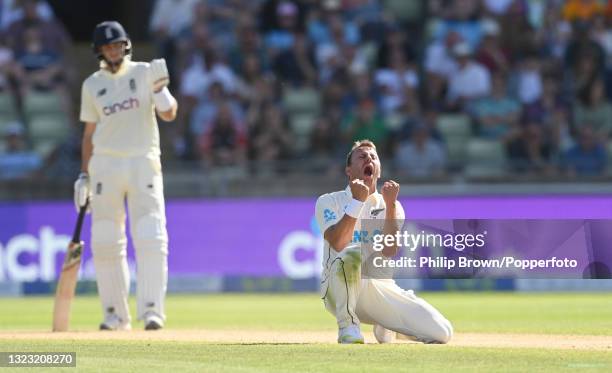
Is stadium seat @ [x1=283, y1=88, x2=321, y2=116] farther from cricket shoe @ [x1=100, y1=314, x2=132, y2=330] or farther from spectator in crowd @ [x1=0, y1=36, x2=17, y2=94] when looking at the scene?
cricket shoe @ [x1=100, y1=314, x2=132, y2=330]

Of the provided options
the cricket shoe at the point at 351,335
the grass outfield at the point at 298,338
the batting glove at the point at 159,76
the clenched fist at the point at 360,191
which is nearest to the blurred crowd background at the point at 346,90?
the grass outfield at the point at 298,338

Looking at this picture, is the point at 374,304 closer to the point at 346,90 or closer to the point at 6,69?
the point at 346,90

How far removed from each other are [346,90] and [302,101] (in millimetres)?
627

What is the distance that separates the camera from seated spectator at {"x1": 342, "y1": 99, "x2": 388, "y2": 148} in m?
18.4

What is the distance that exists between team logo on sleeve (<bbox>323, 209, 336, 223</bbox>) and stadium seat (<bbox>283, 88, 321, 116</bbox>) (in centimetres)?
1051

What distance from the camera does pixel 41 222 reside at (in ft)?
57.9

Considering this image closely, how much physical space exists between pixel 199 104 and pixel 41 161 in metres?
2.19

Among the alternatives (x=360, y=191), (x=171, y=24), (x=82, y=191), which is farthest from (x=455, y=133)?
(x=360, y=191)

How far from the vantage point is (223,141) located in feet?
60.6

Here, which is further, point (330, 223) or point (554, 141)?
point (554, 141)

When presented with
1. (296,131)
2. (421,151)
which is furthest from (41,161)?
(421,151)

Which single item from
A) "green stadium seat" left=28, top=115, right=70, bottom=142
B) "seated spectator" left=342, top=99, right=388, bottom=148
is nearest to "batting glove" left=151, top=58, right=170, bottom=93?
"seated spectator" left=342, top=99, right=388, bottom=148

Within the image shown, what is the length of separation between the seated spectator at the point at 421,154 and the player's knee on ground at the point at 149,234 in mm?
7338

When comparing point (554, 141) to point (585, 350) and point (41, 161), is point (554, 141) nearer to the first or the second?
point (41, 161)
